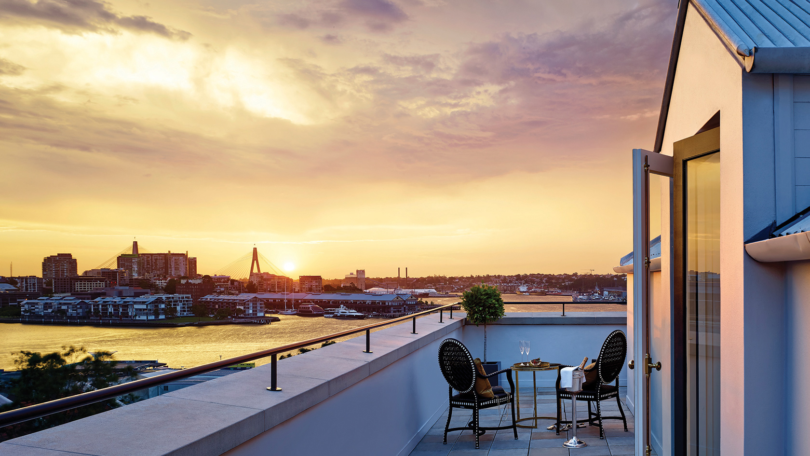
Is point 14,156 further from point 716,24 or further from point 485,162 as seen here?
point 716,24

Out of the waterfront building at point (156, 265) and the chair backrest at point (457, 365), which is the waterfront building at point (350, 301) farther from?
the chair backrest at point (457, 365)

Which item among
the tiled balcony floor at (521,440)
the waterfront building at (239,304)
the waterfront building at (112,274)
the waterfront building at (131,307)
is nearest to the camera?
the tiled balcony floor at (521,440)

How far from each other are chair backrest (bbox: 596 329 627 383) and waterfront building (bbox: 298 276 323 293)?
40.5 metres

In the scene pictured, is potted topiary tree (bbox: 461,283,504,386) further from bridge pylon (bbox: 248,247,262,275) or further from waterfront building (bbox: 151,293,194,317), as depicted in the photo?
bridge pylon (bbox: 248,247,262,275)

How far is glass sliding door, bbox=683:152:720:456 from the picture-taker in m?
2.89

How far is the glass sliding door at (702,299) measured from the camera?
2889 millimetres

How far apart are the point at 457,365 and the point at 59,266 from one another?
32.3m

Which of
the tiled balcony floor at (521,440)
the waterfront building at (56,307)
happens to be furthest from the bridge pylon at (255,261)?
the tiled balcony floor at (521,440)

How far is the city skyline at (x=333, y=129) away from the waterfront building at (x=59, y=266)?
29.8 inches

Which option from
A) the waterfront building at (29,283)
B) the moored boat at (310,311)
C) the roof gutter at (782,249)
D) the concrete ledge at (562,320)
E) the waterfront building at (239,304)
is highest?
the roof gutter at (782,249)

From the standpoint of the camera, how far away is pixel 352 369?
145 inches

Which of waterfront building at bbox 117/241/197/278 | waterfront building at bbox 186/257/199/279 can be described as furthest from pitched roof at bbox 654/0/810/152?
waterfront building at bbox 186/257/199/279

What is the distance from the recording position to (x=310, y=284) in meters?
46.3

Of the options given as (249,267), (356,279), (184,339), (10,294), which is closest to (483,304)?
(10,294)
